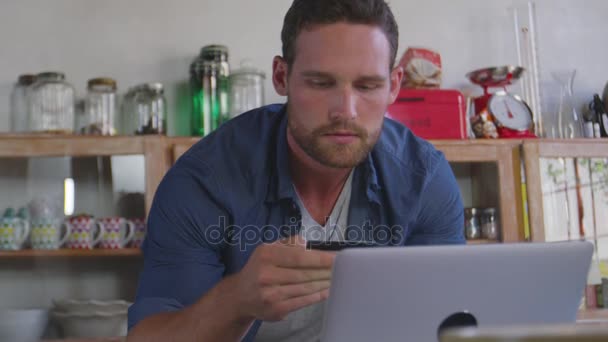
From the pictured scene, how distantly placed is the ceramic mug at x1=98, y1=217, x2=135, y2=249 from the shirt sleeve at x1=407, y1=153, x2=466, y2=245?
102 centimetres

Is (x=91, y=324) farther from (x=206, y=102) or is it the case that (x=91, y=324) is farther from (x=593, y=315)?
(x=593, y=315)

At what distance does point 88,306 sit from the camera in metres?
2.03

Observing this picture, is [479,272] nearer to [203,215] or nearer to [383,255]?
[383,255]

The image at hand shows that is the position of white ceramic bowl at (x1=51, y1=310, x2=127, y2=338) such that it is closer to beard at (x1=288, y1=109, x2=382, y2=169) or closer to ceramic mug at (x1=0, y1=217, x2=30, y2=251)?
ceramic mug at (x1=0, y1=217, x2=30, y2=251)

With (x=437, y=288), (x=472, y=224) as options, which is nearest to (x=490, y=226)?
(x=472, y=224)

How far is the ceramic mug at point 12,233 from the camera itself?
6.63 feet

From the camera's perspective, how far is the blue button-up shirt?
1187mm

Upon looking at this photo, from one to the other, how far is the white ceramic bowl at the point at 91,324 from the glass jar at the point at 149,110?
0.56 metres

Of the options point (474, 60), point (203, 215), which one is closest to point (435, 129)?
point (474, 60)

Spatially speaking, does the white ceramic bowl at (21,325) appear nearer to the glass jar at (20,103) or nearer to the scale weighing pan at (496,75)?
the glass jar at (20,103)

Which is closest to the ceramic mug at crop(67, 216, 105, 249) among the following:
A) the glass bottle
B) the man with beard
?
the man with beard

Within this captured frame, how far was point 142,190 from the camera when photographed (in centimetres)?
205

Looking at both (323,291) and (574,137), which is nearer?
(323,291)

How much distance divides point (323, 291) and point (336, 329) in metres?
0.10
